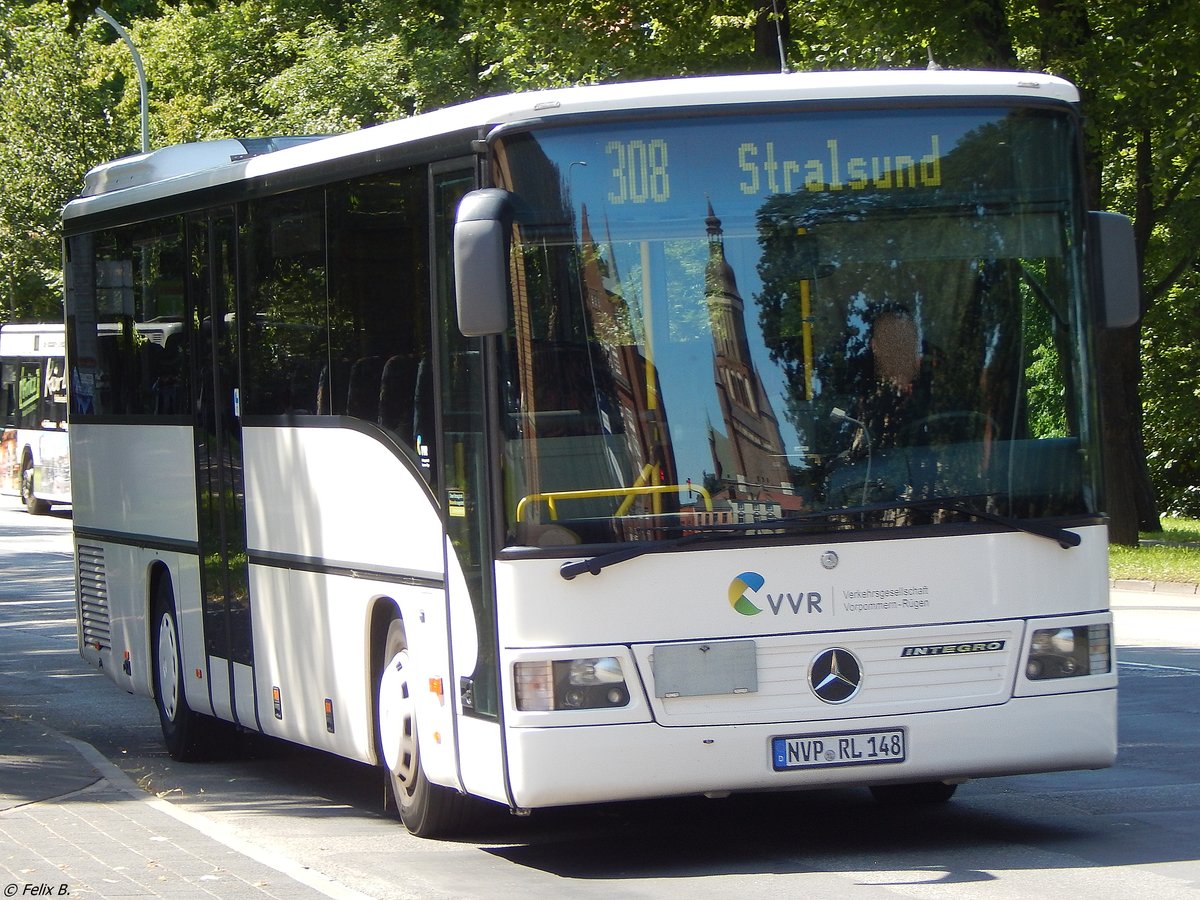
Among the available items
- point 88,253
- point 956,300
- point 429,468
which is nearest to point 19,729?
point 88,253

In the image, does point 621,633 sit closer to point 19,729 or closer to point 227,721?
point 227,721

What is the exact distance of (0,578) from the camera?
26.5 metres

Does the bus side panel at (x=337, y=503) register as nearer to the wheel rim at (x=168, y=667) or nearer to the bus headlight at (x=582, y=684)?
the bus headlight at (x=582, y=684)

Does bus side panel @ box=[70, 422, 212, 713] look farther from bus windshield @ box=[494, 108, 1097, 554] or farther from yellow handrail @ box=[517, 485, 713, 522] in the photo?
bus windshield @ box=[494, 108, 1097, 554]

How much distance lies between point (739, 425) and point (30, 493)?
125 feet

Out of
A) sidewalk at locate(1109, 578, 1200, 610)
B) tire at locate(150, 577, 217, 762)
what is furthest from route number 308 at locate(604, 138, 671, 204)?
sidewalk at locate(1109, 578, 1200, 610)

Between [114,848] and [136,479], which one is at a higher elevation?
[136,479]

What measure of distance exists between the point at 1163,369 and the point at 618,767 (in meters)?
39.4

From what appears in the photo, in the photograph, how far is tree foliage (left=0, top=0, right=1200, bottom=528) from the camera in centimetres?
2444

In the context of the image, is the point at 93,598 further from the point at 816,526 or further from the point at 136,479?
the point at 816,526

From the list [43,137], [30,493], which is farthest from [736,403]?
[43,137]

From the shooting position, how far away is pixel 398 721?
349 inches

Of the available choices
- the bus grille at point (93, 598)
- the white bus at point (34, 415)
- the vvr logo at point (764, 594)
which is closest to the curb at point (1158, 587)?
the bus grille at point (93, 598)

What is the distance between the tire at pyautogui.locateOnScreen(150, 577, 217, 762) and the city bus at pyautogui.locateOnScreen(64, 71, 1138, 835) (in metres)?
3.67
